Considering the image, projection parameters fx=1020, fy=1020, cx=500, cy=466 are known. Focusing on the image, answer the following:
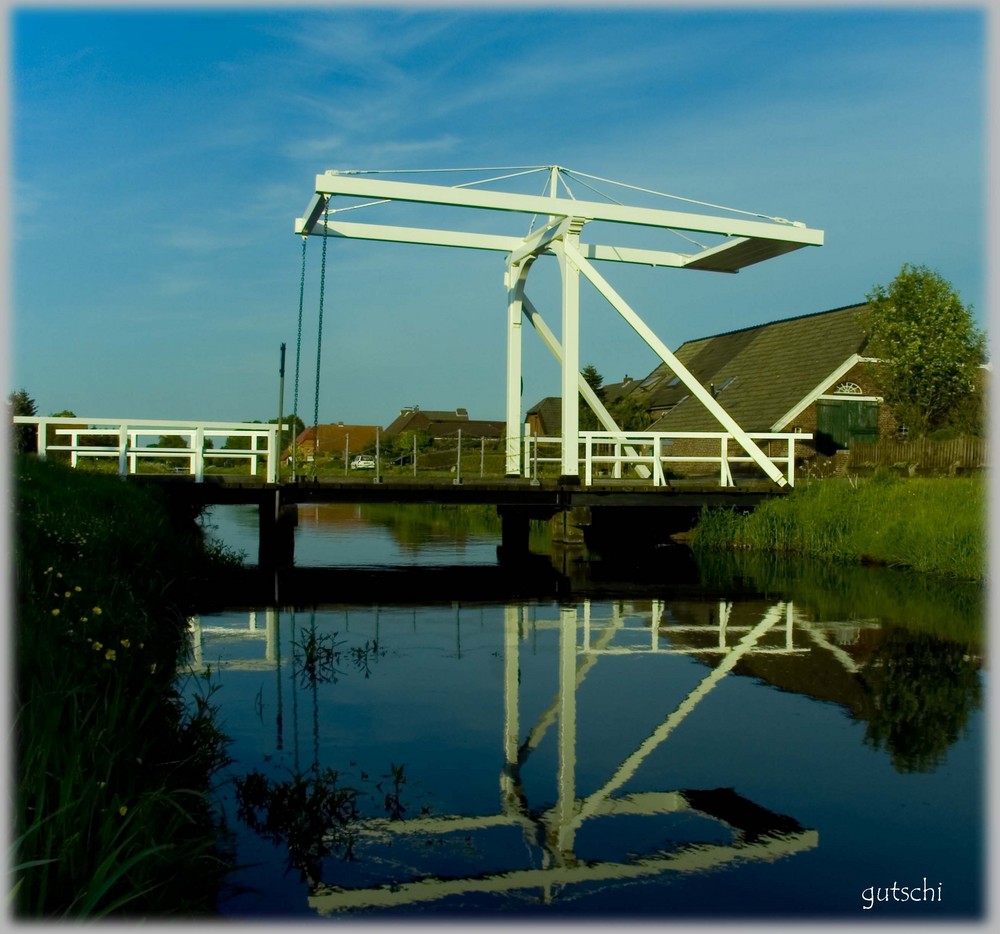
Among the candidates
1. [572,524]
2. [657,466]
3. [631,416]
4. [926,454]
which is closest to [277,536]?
[572,524]

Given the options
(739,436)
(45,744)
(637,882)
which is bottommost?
(637,882)

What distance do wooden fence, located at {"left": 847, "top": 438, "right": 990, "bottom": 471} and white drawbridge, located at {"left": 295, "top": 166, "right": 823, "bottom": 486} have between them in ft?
13.1

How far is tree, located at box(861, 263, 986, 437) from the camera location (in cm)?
2333

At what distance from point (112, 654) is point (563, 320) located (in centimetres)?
1235

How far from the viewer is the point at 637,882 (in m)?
3.82

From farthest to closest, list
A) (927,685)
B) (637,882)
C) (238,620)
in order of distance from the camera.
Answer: (238,620) < (927,685) < (637,882)

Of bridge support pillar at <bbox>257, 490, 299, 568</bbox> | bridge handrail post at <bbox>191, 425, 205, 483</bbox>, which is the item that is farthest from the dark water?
bridge handrail post at <bbox>191, 425, 205, 483</bbox>

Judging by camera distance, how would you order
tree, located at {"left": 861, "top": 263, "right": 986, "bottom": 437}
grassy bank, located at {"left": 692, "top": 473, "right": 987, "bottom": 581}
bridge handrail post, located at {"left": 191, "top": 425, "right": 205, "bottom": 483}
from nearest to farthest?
grassy bank, located at {"left": 692, "top": 473, "right": 987, "bottom": 581}, bridge handrail post, located at {"left": 191, "top": 425, "right": 205, "bottom": 483}, tree, located at {"left": 861, "top": 263, "right": 986, "bottom": 437}

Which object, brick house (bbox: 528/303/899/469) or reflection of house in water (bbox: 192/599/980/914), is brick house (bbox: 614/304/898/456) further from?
reflection of house in water (bbox: 192/599/980/914)

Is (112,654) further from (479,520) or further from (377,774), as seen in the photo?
(479,520)

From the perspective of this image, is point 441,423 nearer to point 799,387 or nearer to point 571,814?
point 799,387

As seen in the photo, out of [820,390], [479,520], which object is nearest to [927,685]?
[820,390]

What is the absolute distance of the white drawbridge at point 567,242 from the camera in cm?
1412

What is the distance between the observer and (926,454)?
19672 millimetres
